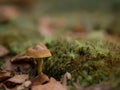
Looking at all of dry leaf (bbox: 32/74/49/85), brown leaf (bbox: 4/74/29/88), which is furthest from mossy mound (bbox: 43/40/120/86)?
brown leaf (bbox: 4/74/29/88)

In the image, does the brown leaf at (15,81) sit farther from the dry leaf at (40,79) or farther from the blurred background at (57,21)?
the blurred background at (57,21)

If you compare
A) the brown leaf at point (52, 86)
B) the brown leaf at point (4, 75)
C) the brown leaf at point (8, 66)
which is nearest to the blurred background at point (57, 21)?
the brown leaf at point (8, 66)

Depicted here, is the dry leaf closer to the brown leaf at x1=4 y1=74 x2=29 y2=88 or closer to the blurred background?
the brown leaf at x1=4 y1=74 x2=29 y2=88

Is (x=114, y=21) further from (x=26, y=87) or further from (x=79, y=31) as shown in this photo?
(x=26, y=87)

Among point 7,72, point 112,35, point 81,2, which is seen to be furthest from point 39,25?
point 7,72

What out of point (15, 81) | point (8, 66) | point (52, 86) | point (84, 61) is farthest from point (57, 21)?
point (52, 86)

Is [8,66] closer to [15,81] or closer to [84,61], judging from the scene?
[15,81]
